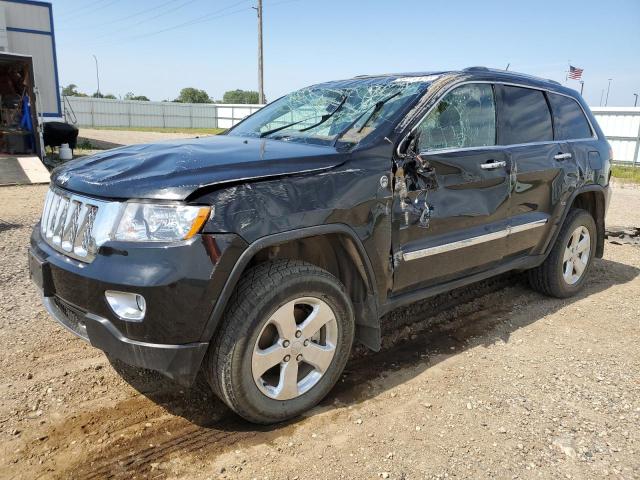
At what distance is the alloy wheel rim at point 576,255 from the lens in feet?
15.2

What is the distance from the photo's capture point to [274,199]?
7.91ft

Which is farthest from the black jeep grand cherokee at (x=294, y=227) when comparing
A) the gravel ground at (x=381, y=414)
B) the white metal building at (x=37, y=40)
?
the white metal building at (x=37, y=40)

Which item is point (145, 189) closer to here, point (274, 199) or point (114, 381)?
point (274, 199)

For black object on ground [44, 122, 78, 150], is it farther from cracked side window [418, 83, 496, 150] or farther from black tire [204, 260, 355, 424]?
black tire [204, 260, 355, 424]

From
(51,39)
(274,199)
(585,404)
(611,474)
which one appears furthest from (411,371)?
(51,39)

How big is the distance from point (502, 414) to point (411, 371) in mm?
647

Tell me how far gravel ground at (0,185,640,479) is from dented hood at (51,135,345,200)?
1.24 metres

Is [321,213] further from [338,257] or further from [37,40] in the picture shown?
[37,40]

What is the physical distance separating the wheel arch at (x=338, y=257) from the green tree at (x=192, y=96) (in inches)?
3605

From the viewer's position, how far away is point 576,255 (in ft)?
15.5

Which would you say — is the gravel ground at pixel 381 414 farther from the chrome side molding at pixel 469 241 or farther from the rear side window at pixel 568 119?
the rear side window at pixel 568 119

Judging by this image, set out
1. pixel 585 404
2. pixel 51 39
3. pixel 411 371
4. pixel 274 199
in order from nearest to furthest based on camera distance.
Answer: pixel 274 199, pixel 585 404, pixel 411 371, pixel 51 39

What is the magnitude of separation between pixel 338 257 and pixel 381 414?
91cm

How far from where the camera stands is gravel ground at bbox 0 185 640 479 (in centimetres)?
241
